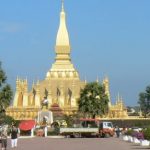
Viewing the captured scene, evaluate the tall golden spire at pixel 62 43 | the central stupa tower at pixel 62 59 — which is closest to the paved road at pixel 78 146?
the central stupa tower at pixel 62 59

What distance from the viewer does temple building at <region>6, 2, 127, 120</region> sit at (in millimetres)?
102375

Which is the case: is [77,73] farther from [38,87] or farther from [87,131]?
[87,131]

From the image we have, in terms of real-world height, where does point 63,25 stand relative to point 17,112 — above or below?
above

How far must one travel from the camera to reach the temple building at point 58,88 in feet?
336

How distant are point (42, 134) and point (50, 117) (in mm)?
16914

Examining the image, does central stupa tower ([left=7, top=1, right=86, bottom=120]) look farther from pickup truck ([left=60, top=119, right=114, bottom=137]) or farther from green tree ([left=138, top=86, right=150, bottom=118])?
pickup truck ([left=60, top=119, right=114, bottom=137])

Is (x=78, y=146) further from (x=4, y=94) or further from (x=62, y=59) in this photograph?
(x=62, y=59)

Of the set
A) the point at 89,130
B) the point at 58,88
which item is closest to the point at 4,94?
the point at 89,130

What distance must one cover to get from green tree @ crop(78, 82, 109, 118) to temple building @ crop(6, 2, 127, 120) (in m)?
19.0

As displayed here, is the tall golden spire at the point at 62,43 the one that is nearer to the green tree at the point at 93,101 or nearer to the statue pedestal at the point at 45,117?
the green tree at the point at 93,101

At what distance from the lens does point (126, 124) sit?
90.8 metres

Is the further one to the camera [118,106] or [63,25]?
[63,25]

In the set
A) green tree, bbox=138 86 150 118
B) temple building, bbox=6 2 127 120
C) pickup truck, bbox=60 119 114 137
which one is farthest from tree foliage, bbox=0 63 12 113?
green tree, bbox=138 86 150 118

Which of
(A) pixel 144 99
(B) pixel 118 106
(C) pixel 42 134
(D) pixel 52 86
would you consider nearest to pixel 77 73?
(D) pixel 52 86
